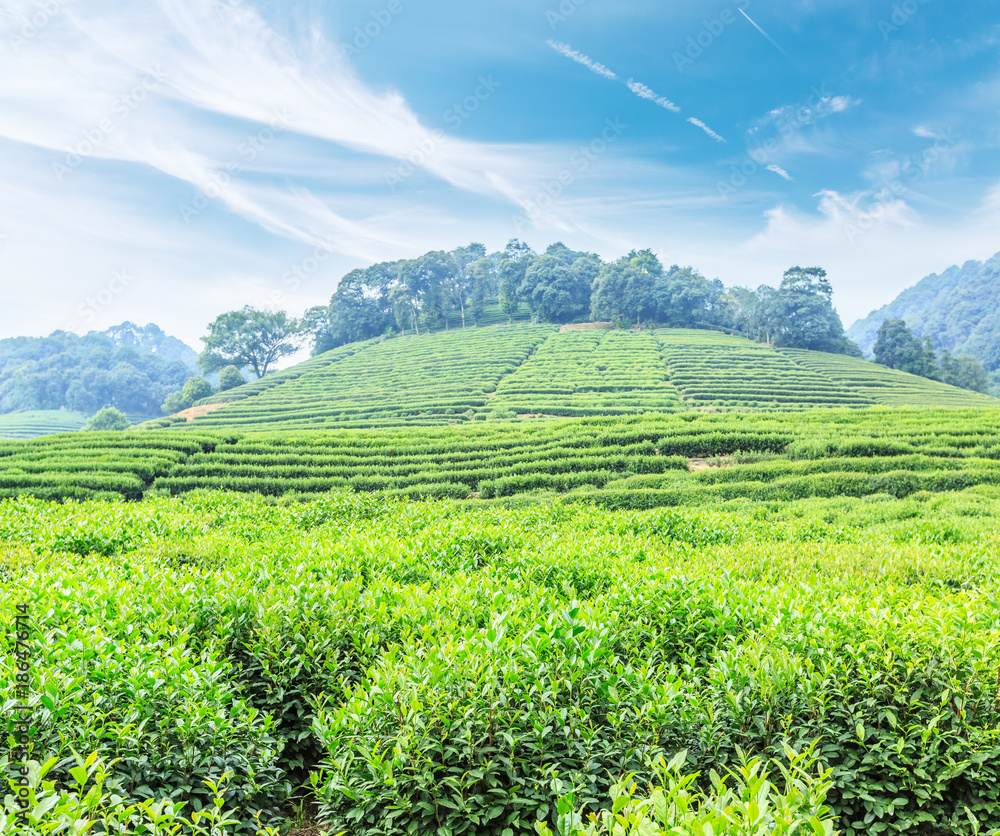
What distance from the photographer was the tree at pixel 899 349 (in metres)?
62.9

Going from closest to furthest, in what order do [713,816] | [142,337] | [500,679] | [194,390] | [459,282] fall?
[713,816] < [500,679] < [194,390] < [459,282] < [142,337]

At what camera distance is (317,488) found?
20484 mm

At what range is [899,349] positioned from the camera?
Result: 2514 inches

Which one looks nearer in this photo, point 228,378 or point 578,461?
point 578,461

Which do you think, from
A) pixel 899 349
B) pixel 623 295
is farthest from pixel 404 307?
pixel 899 349

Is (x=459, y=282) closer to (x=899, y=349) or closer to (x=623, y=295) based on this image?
(x=623, y=295)

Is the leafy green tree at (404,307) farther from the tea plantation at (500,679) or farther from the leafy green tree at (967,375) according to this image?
the tea plantation at (500,679)

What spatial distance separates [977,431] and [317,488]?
83.2 ft

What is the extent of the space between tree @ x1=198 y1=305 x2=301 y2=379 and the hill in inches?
658

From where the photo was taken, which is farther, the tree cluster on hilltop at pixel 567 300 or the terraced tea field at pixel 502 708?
the tree cluster on hilltop at pixel 567 300

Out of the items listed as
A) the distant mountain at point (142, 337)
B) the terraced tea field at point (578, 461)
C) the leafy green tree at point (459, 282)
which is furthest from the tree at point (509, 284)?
the distant mountain at point (142, 337)

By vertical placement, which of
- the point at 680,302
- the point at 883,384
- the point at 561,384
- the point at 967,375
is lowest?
the point at 883,384

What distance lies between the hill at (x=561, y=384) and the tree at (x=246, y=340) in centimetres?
1671

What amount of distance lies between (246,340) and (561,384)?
56.7 metres
